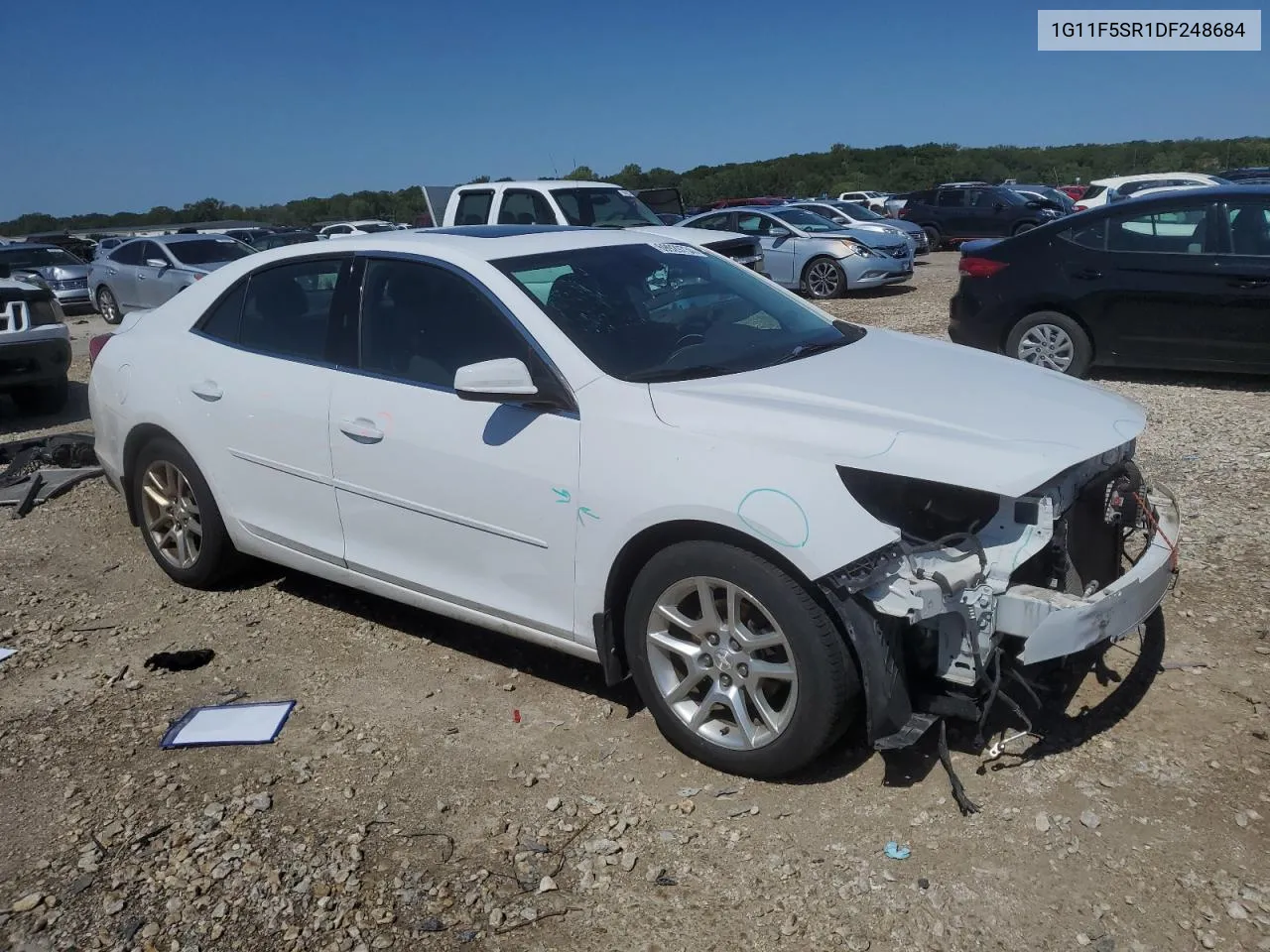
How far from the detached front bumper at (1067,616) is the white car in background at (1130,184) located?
20797 mm

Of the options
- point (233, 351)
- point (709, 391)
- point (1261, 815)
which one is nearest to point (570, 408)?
point (709, 391)

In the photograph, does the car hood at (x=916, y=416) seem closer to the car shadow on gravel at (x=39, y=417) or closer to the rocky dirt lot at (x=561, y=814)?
the rocky dirt lot at (x=561, y=814)

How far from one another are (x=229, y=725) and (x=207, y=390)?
1550 mm

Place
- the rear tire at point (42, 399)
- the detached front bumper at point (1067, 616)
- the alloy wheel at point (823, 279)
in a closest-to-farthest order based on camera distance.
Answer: the detached front bumper at point (1067, 616)
the rear tire at point (42, 399)
the alloy wheel at point (823, 279)

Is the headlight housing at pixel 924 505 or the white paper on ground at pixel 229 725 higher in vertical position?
the headlight housing at pixel 924 505

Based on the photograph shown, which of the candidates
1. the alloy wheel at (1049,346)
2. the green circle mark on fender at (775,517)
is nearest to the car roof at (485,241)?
the green circle mark on fender at (775,517)

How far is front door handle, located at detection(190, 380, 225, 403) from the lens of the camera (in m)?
4.55

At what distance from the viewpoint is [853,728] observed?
11.7ft

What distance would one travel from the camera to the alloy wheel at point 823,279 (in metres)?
16.4

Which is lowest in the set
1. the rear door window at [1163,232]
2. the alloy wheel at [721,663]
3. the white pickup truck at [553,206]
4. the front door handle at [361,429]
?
the alloy wheel at [721,663]

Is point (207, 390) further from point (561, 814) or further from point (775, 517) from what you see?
point (775, 517)

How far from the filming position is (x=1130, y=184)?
23328 mm

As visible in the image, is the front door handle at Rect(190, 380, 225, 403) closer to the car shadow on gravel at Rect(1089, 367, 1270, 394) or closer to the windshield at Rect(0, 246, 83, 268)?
the car shadow on gravel at Rect(1089, 367, 1270, 394)

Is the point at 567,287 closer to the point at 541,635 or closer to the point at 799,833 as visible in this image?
the point at 541,635
